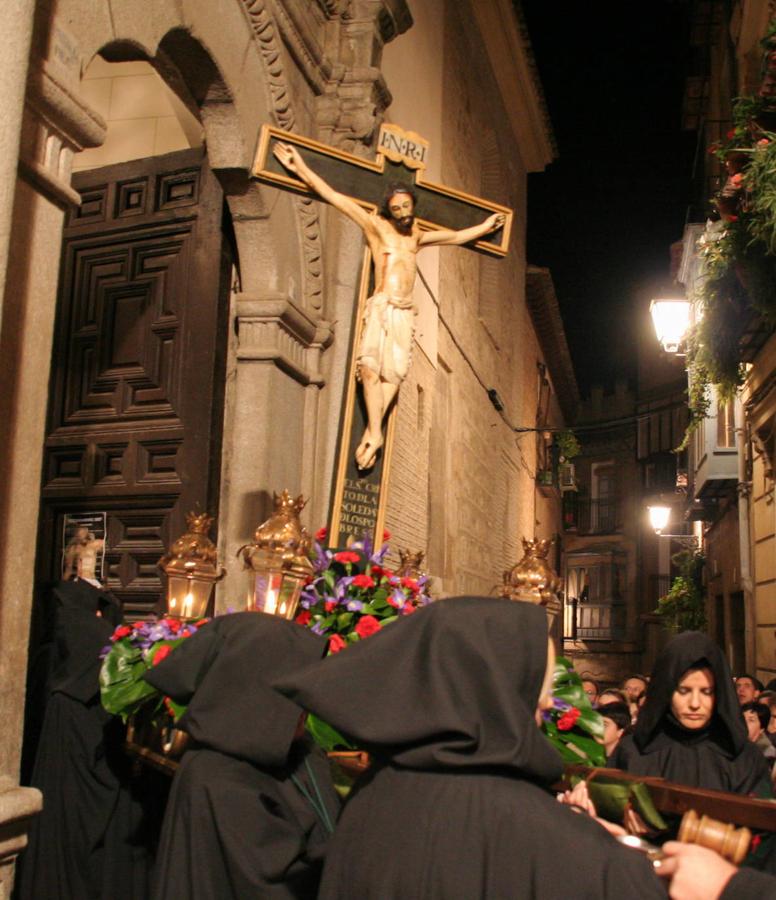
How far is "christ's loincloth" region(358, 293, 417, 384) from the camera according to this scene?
25.2ft

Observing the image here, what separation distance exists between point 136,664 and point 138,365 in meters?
3.99

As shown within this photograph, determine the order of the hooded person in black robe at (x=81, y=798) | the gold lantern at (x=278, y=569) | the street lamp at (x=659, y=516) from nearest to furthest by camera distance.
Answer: the gold lantern at (x=278, y=569) < the hooded person in black robe at (x=81, y=798) < the street lamp at (x=659, y=516)

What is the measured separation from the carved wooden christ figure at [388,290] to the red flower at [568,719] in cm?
401

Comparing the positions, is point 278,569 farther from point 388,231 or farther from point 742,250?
point 742,250

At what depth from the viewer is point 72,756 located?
5527 mm

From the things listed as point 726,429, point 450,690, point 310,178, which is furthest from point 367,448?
point 726,429

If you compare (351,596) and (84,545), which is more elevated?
(84,545)

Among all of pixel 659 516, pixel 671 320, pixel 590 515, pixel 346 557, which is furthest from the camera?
pixel 590 515

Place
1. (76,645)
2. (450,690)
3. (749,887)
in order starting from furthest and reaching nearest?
(76,645)
(450,690)
(749,887)

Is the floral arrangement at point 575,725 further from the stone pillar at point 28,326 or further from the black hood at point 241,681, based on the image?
the stone pillar at point 28,326

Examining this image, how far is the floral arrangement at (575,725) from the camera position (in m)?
4.09

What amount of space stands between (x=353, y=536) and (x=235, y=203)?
254 centimetres

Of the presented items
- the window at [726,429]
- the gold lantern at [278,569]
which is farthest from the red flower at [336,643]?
the window at [726,429]

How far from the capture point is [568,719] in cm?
411
